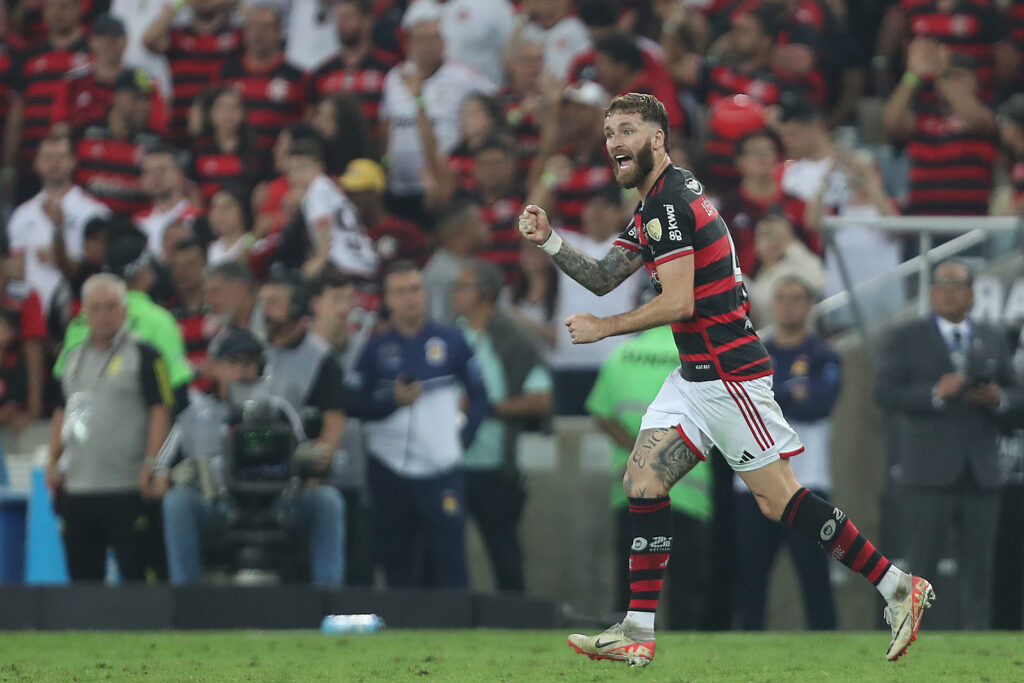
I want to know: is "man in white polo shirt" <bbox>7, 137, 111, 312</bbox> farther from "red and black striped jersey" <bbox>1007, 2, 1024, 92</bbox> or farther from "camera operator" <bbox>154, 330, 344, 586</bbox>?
"red and black striped jersey" <bbox>1007, 2, 1024, 92</bbox>

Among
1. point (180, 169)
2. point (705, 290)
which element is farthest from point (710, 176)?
point (705, 290)

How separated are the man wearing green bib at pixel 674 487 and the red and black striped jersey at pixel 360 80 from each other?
15.1 ft

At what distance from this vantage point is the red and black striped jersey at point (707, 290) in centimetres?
689

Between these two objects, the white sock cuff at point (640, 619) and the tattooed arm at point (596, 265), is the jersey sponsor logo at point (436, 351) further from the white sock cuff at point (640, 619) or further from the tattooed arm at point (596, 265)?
the white sock cuff at point (640, 619)

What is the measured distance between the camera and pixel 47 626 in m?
9.74

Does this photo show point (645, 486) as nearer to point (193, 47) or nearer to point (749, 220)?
point (749, 220)

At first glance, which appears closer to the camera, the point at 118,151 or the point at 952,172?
the point at 952,172

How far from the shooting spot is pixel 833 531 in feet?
22.8

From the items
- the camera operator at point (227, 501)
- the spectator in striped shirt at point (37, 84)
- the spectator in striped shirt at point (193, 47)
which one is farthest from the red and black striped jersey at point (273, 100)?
the camera operator at point (227, 501)

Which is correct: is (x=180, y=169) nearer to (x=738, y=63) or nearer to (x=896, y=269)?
(x=738, y=63)

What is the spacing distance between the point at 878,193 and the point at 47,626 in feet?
23.1

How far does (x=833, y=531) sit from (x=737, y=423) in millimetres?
646

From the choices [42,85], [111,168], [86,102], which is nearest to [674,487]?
[111,168]

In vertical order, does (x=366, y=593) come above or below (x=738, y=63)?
below
